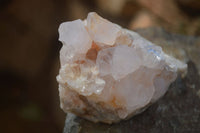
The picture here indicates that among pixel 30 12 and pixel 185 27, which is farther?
pixel 30 12

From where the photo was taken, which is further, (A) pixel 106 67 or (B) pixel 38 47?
(B) pixel 38 47

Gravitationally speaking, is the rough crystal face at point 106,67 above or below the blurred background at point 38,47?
above

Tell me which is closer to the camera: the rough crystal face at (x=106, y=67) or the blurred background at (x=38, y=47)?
the rough crystal face at (x=106, y=67)

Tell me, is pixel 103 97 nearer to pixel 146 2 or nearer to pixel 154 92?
pixel 154 92

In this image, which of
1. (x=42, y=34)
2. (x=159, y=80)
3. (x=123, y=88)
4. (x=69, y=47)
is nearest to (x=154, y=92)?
(x=159, y=80)

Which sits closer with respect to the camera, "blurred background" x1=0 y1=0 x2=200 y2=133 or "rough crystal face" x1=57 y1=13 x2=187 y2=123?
"rough crystal face" x1=57 y1=13 x2=187 y2=123
